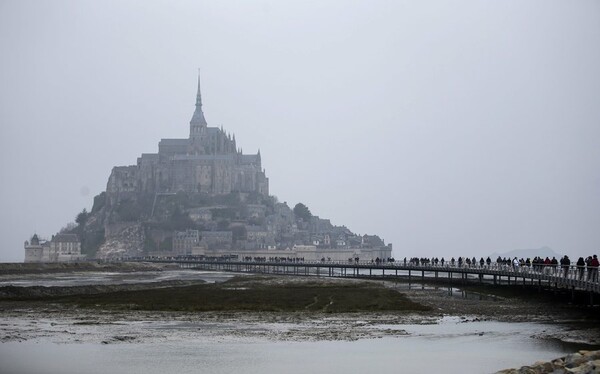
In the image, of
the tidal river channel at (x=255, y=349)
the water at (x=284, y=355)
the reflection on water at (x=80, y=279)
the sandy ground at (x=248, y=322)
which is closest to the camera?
the water at (x=284, y=355)

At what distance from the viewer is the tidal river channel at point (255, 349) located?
2600 centimetres

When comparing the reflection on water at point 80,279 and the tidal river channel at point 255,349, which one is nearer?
the tidal river channel at point 255,349

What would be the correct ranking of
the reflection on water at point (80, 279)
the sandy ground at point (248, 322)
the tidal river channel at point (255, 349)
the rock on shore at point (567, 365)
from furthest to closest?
the reflection on water at point (80, 279) → the sandy ground at point (248, 322) → the tidal river channel at point (255, 349) → the rock on shore at point (567, 365)

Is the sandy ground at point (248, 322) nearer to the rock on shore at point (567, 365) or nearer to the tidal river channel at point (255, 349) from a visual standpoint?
the tidal river channel at point (255, 349)

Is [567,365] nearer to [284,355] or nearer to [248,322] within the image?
[284,355]

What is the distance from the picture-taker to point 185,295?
5591 cm

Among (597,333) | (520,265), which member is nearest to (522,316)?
(597,333)

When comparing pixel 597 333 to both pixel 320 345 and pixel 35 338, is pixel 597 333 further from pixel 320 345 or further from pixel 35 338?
pixel 35 338

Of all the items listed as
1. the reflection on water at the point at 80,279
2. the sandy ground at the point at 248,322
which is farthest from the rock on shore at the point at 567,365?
the reflection on water at the point at 80,279

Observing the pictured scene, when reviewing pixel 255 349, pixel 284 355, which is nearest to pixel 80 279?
pixel 255 349

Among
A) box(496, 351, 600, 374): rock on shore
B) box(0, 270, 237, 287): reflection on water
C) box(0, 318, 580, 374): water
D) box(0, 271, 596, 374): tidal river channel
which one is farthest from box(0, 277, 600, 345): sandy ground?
box(0, 270, 237, 287): reflection on water

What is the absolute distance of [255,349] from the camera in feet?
96.3

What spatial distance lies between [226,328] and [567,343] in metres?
12.9

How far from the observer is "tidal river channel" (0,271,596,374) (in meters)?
26.0
